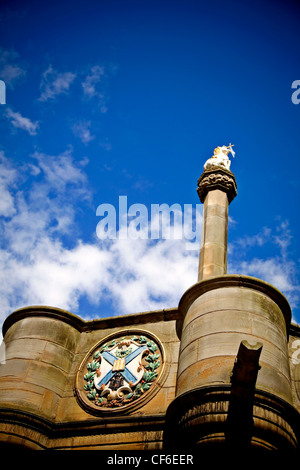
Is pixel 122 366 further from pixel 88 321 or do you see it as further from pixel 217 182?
pixel 217 182

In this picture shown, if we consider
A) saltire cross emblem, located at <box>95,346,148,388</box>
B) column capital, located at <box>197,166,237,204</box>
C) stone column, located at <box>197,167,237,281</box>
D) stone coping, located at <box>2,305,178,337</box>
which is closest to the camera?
saltire cross emblem, located at <box>95,346,148,388</box>

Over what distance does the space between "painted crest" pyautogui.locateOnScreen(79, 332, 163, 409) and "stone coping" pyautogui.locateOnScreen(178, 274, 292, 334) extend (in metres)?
1.27

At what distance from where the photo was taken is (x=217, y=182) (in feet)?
41.7

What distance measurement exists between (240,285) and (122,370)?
2725mm

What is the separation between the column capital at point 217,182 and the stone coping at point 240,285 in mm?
4057

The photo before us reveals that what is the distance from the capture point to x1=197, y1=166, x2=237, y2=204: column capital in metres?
12.7

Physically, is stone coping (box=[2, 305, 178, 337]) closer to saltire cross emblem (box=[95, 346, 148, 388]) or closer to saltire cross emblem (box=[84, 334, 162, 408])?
saltire cross emblem (box=[84, 334, 162, 408])

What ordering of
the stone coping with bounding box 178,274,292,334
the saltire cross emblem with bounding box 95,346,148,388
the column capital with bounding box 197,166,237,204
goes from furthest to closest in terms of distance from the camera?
the column capital with bounding box 197,166,237,204 < the saltire cross emblem with bounding box 95,346,148,388 < the stone coping with bounding box 178,274,292,334

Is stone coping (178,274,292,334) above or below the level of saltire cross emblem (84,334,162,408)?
above

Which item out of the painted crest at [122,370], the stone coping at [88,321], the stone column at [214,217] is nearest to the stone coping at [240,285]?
the stone coping at [88,321]

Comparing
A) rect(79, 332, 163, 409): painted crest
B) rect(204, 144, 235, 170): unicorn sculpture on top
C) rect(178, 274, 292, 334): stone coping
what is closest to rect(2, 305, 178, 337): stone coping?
rect(79, 332, 163, 409): painted crest

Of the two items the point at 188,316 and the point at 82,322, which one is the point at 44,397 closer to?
the point at 82,322

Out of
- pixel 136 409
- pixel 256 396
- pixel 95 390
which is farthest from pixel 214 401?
pixel 95 390

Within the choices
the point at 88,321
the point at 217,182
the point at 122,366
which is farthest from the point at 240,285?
the point at 217,182
